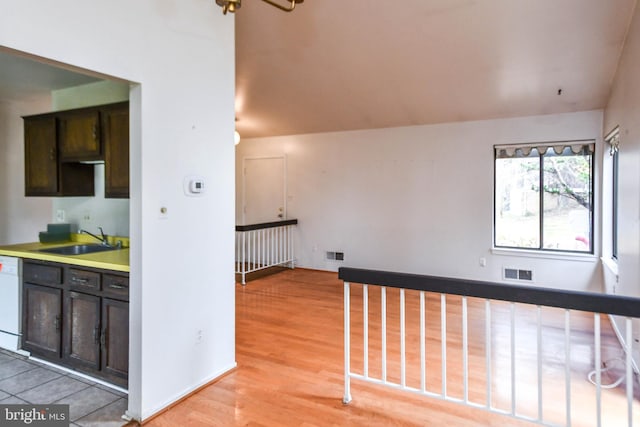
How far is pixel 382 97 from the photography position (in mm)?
5047

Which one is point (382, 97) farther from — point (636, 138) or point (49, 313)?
point (49, 313)

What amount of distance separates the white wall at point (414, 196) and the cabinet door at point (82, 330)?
438 centimetres

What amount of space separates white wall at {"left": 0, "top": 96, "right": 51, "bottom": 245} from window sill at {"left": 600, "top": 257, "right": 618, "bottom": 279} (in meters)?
6.48

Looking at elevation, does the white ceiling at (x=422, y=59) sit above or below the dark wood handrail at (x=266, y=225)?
A: above

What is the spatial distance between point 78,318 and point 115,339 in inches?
17.2

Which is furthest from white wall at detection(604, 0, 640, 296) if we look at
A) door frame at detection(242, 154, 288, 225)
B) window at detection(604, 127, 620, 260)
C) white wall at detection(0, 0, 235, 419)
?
door frame at detection(242, 154, 288, 225)

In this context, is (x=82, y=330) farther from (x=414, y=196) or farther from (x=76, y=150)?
(x=414, y=196)

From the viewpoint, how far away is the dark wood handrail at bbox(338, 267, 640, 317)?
1764 millimetres

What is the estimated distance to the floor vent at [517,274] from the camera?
5109mm

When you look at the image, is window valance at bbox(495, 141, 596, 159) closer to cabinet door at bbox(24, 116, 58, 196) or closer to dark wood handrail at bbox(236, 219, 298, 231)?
dark wood handrail at bbox(236, 219, 298, 231)

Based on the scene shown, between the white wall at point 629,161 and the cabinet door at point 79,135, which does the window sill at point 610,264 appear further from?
the cabinet door at point 79,135

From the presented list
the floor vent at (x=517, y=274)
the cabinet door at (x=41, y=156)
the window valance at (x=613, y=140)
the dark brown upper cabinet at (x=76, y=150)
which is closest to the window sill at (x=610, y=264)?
the floor vent at (x=517, y=274)

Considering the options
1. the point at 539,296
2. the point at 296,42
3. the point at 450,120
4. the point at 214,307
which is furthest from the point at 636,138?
the point at 214,307

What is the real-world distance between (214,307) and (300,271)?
393 cm
